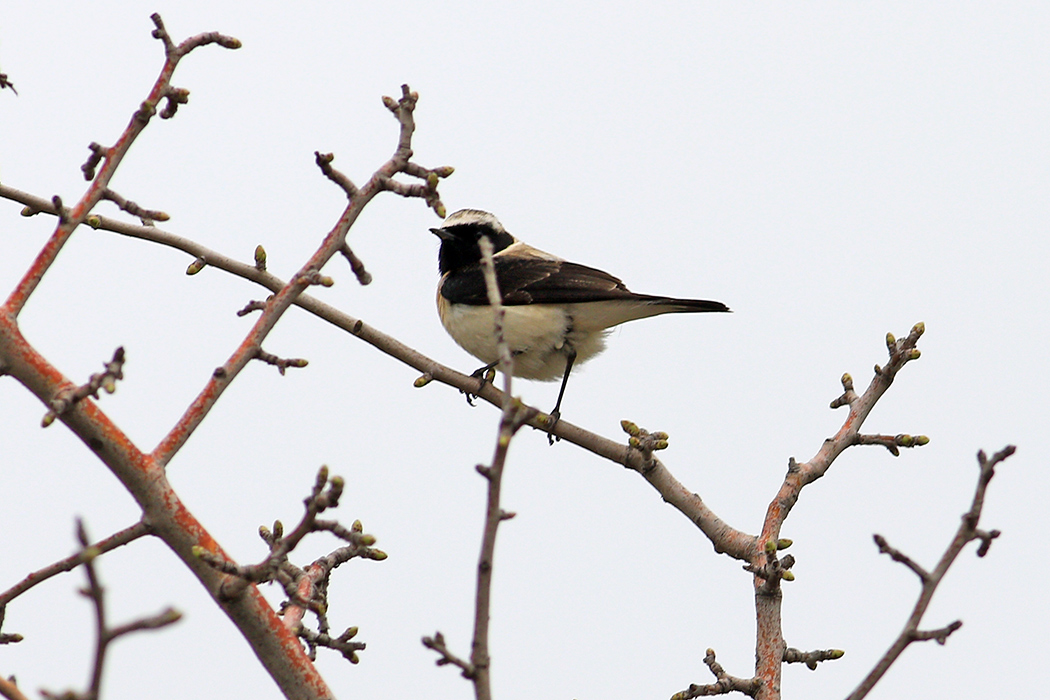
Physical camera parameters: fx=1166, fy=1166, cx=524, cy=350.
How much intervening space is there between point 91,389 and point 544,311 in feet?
14.9

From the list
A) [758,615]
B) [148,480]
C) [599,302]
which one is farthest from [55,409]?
[599,302]

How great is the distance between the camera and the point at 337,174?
3.82m

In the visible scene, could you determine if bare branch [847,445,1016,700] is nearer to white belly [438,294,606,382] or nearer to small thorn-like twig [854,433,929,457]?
small thorn-like twig [854,433,929,457]

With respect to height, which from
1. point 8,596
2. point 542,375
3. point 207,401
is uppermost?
point 542,375

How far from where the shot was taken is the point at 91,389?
3.12 metres

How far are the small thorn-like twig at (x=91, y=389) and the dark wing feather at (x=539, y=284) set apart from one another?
4.27 meters

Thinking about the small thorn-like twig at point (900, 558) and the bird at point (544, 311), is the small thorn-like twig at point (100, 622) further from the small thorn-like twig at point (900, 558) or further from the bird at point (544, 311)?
the bird at point (544, 311)

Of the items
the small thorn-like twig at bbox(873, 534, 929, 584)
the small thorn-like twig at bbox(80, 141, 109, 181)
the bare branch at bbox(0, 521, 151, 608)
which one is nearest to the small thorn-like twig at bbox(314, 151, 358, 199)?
the small thorn-like twig at bbox(80, 141, 109, 181)

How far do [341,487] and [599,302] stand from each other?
426 centimetres

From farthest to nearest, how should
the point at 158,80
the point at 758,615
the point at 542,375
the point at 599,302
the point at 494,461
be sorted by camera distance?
the point at 542,375 < the point at 599,302 < the point at 758,615 < the point at 158,80 < the point at 494,461

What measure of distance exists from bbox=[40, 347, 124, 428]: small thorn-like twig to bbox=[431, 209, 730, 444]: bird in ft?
13.0

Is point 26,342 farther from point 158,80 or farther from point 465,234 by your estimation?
point 465,234

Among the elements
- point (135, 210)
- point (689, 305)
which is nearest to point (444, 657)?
point (135, 210)

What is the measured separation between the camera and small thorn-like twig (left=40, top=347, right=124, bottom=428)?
10.0 ft
